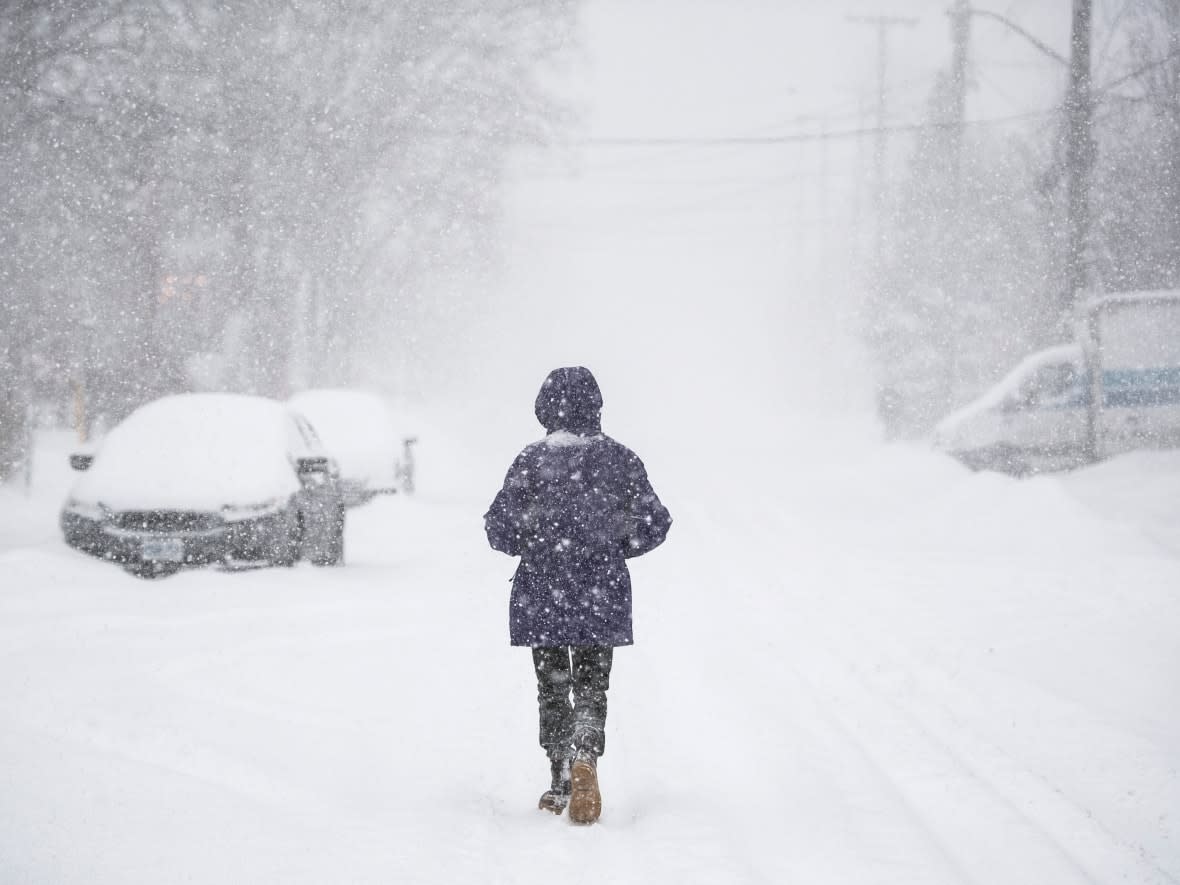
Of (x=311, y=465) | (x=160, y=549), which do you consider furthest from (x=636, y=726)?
(x=311, y=465)

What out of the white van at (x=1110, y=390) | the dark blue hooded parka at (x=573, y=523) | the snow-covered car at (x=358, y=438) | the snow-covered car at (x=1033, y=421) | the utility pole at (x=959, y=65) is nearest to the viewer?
the dark blue hooded parka at (x=573, y=523)

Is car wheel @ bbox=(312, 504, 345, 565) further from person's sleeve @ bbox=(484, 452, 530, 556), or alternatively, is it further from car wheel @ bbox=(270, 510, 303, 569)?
person's sleeve @ bbox=(484, 452, 530, 556)

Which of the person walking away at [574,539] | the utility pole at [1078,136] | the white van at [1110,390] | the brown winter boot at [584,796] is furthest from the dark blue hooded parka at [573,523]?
the white van at [1110,390]

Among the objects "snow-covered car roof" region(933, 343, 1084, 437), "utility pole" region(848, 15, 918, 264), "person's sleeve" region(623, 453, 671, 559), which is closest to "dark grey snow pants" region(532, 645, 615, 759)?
"person's sleeve" region(623, 453, 671, 559)

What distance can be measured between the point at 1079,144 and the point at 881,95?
19.9 metres

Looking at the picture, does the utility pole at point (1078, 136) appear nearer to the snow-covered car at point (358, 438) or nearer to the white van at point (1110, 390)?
the white van at point (1110, 390)

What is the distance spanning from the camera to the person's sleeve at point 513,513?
15.4 feet

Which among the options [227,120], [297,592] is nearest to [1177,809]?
[297,592]

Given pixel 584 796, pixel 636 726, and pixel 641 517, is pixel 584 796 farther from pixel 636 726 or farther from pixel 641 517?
pixel 636 726

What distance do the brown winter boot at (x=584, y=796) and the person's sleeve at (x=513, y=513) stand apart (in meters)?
0.93

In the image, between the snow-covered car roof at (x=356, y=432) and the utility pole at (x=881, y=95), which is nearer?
the snow-covered car roof at (x=356, y=432)

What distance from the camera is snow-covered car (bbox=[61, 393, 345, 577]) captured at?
364 inches

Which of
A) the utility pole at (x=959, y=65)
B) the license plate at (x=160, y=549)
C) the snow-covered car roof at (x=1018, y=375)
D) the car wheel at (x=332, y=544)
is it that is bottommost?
the car wheel at (x=332, y=544)

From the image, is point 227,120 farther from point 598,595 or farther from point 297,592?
point 598,595
